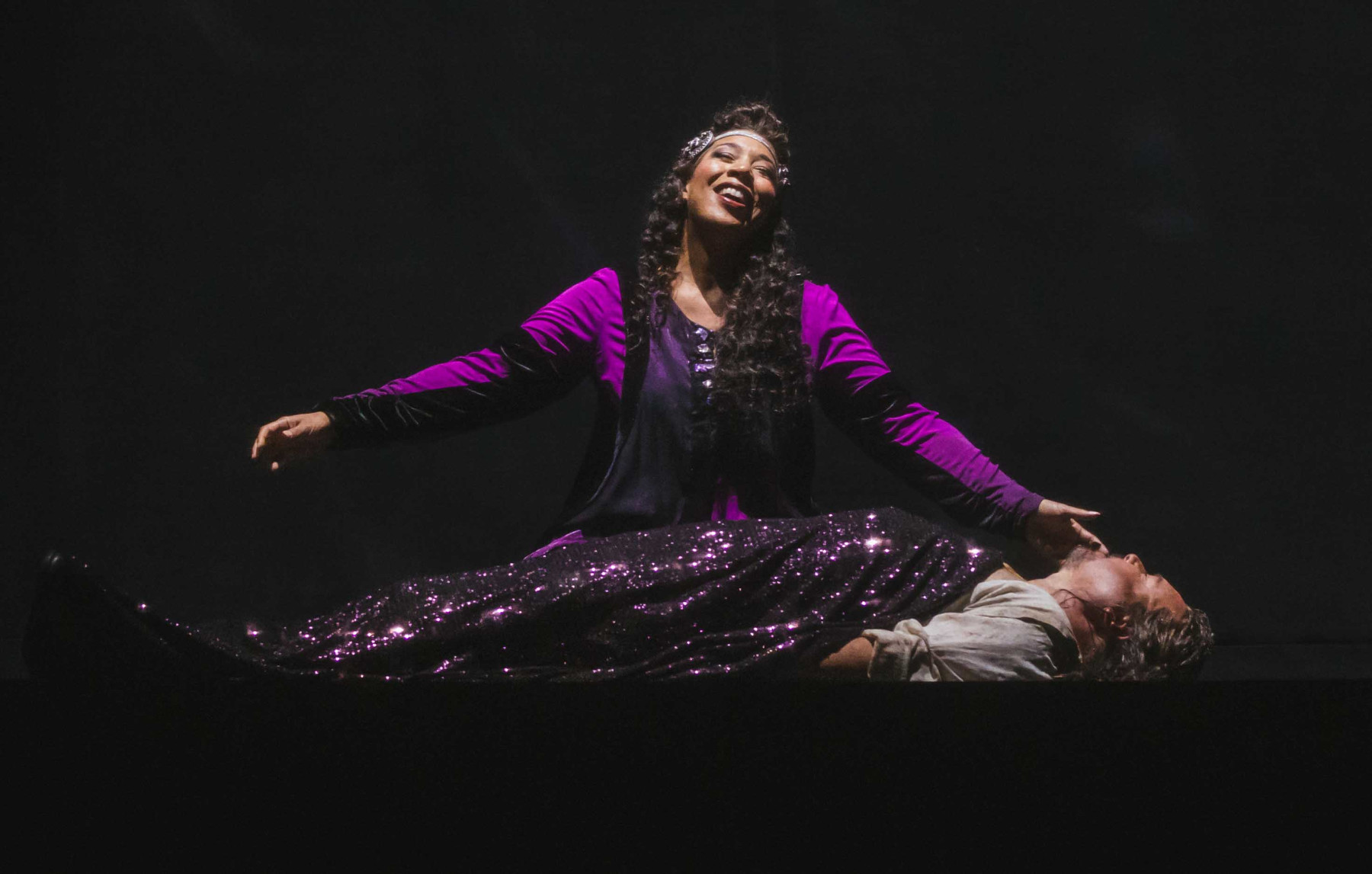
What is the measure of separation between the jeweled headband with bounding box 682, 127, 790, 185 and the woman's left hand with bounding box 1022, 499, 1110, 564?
722 millimetres

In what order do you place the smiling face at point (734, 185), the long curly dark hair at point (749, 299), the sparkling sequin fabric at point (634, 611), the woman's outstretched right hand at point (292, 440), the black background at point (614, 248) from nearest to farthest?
the sparkling sequin fabric at point (634, 611) → the woman's outstretched right hand at point (292, 440) → the long curly dark hair at point (749, 299) → the smiling face at point (734, 185) → the black background at point (614, 248)

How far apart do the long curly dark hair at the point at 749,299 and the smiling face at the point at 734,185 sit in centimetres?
4

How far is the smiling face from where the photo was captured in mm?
2152

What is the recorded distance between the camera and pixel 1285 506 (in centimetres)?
270

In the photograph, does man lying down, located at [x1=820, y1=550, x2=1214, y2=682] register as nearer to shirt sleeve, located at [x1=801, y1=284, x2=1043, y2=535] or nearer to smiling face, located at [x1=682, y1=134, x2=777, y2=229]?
shirt sleeve, located at [x1=801, y1=284, x2=1043, y2=535]

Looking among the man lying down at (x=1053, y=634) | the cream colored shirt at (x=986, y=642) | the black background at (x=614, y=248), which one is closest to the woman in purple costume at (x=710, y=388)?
the man lying down at (x=1053, y=634)

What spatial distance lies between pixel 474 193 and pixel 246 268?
1.52 feet

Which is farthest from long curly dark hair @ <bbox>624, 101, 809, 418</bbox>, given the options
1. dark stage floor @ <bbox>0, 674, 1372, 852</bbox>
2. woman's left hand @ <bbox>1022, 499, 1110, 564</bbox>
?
dark stage floor @ <bbox>0, 674, 1372, 852</bbox>

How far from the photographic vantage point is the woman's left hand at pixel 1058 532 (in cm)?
195

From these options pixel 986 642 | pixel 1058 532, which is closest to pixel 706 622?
pixel 986 642

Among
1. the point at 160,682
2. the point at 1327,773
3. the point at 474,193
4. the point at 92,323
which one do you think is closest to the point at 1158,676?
the point at 1327,773

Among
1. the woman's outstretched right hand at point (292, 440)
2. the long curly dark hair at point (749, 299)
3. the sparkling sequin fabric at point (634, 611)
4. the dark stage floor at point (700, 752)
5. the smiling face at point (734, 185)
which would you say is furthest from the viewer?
the smiling face at point (734, 185)

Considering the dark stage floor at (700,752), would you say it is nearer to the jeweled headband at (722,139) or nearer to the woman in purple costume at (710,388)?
the woman in purple costume at (710,388)

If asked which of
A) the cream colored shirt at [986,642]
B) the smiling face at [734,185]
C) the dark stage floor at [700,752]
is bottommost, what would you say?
the dark stage floor at [700,752]
